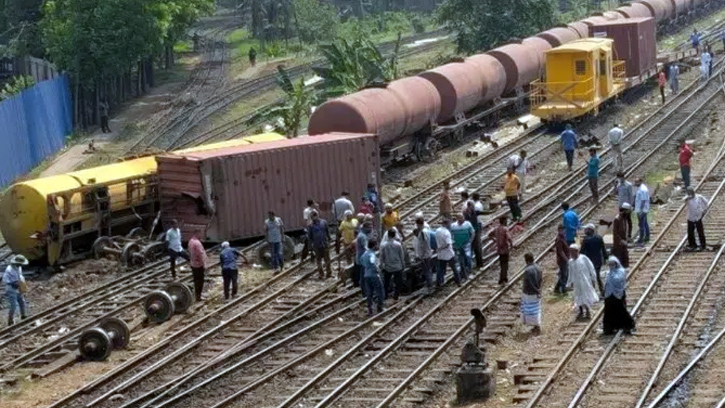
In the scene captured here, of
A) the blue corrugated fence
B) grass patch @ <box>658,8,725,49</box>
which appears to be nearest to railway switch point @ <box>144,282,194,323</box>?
the blue corrugated fence

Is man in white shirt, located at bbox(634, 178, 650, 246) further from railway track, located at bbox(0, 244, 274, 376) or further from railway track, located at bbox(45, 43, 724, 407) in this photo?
railway track, located at bbox(0, 244, 274, 376)

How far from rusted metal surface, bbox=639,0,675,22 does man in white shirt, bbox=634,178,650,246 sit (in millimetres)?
37810

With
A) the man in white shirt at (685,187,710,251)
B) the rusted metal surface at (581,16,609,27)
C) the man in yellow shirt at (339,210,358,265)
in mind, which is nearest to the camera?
the man in white shirt at (685,187,710,251)

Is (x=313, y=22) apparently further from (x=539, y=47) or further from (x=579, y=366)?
(x=579, y=366)

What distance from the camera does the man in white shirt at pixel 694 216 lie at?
966 inches

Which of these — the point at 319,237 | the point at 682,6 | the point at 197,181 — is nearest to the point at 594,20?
the point at 682,6

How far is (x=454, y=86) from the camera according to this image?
126 ft

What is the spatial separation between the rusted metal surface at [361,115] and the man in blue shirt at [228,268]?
29.6 feet

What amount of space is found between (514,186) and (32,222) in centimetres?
976

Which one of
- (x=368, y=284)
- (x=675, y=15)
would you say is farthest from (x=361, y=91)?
(x=675, y=15)

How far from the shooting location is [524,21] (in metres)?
56.1

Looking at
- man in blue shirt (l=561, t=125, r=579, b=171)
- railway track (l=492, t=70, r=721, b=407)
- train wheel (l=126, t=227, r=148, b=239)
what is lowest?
railway track (l=492, t=70, r=721, b=407)

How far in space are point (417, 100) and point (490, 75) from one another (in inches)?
237

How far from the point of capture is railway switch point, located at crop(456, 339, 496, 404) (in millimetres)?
17484
